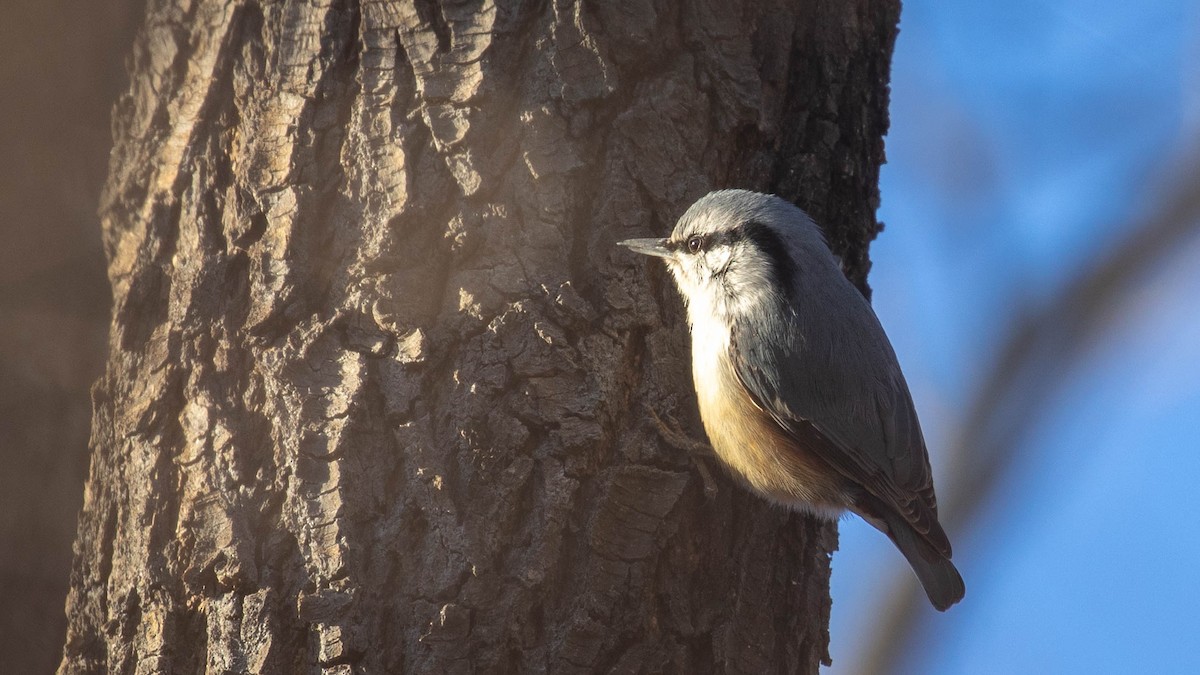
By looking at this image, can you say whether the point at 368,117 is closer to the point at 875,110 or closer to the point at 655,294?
the point at 655,294

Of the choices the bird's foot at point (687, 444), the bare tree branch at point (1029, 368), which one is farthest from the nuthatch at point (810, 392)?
the bare tree branch at point (1029, 368)

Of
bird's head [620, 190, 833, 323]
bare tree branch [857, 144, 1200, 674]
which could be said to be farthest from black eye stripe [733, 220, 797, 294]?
bare tree branch [857, 144, 1200, 674]

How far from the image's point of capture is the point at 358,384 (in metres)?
2.16

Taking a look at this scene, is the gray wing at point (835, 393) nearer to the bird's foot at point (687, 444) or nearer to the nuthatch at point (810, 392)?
the nuthatch at point (810, 392)

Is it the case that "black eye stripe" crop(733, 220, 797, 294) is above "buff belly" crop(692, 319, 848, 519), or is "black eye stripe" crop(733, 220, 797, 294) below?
above

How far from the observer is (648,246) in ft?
7.96

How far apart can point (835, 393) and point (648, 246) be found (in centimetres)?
75

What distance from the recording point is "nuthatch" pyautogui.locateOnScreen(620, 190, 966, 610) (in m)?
2.76

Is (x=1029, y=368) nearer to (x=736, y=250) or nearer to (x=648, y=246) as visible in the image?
(x=736, y=250)

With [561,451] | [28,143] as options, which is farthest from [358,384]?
[28,143]

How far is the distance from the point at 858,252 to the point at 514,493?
1286 mm

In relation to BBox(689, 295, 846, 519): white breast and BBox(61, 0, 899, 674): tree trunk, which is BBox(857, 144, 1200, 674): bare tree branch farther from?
BBox(61, 0, 899, 674): tree trunk

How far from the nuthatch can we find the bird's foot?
204 millimetres

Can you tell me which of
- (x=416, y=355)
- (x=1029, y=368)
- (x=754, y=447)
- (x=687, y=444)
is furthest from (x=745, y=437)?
(x=1029, y=368)
